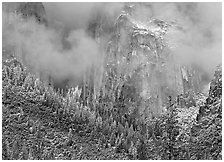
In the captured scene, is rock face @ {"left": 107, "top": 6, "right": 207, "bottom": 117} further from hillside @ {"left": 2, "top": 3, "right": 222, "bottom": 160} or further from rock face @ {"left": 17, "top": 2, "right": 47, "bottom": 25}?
rock face @ {"left": 17, "top": 2, "right": 47, "bottom": 25}

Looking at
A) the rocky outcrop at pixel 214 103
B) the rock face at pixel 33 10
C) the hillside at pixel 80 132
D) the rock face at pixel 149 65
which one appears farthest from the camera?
the rock face at pixel 33 10

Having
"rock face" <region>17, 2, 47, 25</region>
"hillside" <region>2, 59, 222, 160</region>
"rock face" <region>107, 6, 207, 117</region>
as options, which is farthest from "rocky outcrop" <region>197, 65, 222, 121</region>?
"rock face" <region>17, 2, 47, 25</region>

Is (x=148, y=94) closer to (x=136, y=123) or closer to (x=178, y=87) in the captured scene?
(x=178, y=87)

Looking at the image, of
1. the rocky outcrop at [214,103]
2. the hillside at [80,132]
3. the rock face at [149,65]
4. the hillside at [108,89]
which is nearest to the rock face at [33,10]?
the hillside at [108,89]

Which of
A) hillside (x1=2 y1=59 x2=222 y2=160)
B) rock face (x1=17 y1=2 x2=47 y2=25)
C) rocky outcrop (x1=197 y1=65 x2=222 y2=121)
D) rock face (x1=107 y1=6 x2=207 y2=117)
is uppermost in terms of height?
rock face (x1=17 y1=2 x2=47 y2=25)

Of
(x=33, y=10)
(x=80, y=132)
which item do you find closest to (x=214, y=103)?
(x=80, y=132)

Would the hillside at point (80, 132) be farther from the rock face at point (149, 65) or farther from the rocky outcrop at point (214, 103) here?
the rock face at point (149, 65)

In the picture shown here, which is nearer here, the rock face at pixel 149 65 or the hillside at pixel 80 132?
the hillside at pixel 80 132

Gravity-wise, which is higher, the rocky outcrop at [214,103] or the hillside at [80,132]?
the rocky outcrop at [214,103]

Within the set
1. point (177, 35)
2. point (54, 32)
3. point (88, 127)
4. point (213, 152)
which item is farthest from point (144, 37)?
point (213, 152)

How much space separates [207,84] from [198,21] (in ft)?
103

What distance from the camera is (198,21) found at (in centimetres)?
18700

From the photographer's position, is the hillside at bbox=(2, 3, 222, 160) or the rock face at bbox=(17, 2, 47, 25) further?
the rock face at bbox=(17, 2, 47, 25)

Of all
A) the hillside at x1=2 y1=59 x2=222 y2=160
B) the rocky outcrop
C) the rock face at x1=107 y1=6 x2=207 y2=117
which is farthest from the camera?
the rock face at x1=107 y1=6 x2=207 y2=117
